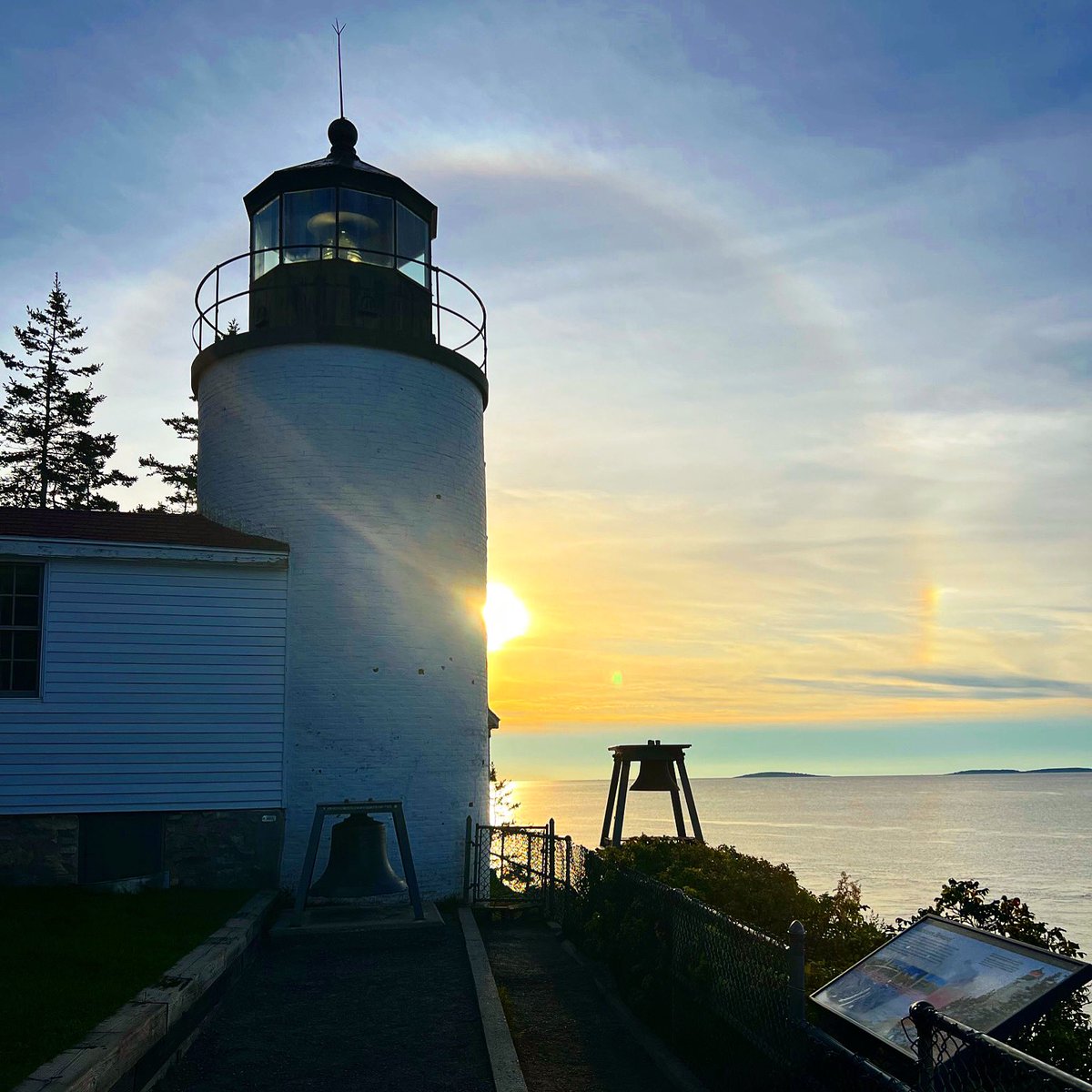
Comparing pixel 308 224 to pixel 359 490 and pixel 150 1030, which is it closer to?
pixel 359 490

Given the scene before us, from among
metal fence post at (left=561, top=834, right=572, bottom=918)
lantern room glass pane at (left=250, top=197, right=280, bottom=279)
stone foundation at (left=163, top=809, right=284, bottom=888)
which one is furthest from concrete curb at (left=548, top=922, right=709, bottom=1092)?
lantern room glass pane at (left=250, top=197, right=280, bottom=279)

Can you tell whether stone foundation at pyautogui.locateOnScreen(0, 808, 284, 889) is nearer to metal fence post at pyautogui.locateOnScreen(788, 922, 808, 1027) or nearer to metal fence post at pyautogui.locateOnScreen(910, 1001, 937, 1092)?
metal fence post at pyautogui.locateOnScreen(788, 922, 808, 1027)

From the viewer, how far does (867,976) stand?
6754mm

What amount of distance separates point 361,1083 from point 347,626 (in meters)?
10.0

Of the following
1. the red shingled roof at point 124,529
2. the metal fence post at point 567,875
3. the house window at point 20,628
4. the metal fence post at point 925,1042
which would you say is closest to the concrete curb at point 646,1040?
the metal fence post at point 567,875

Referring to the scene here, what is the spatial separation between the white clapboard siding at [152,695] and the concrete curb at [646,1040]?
6.63 meters

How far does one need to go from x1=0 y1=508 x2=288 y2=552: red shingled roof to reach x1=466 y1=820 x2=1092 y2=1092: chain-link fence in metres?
8.18

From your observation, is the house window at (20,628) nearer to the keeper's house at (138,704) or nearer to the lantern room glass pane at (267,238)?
the keeper's house at (138,704)

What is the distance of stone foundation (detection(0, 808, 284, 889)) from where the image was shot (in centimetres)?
1503

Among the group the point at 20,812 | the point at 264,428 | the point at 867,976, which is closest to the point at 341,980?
the point at 20,812

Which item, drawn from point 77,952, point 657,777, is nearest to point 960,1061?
point 77,952

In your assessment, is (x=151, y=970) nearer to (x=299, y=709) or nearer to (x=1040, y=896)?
(x=299, y=709)

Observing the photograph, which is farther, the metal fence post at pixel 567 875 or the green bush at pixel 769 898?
the metal fence post at pixel 567 875

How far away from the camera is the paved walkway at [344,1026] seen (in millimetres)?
8625
